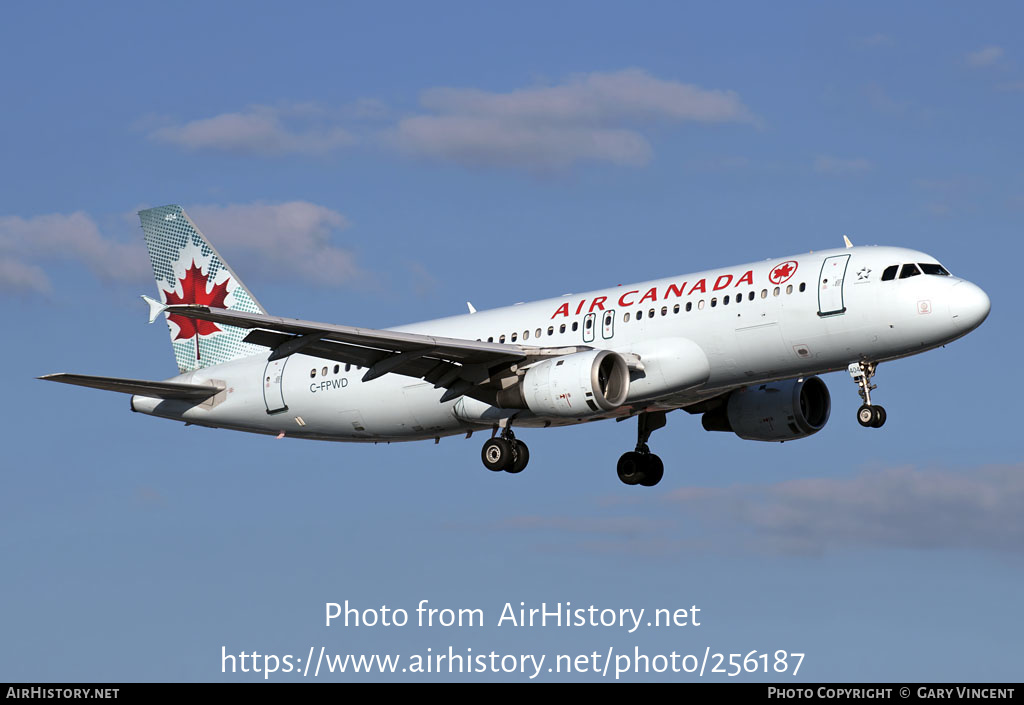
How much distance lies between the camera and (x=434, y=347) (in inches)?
1688

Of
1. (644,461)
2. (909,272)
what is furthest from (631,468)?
(909,272)

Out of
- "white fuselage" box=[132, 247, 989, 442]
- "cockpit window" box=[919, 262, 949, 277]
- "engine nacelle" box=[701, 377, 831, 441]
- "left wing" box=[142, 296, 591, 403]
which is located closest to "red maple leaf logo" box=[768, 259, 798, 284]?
"white fuselage" box=[132, 247, 989, 442]

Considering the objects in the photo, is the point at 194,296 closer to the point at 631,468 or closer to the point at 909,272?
the point at 631,468

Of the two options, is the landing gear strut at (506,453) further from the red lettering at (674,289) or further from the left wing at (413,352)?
the red lettering at (674,289)

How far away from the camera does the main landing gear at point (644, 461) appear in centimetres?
5000

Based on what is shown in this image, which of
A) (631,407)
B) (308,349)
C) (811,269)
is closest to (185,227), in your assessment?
(308,349)

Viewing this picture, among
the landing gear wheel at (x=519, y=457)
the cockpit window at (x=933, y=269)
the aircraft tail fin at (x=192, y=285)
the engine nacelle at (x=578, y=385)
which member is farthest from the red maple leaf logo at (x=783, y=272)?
the aircraft tail fin at (x=192, y=285)

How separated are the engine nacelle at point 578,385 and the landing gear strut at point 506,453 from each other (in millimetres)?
2638

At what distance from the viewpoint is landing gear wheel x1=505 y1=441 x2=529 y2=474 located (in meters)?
45.7

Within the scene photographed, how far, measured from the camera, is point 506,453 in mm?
45500

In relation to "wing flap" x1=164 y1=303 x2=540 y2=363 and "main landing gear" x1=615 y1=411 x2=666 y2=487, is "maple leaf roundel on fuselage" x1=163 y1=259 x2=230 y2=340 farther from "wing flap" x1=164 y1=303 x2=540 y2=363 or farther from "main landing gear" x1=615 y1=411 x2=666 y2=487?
"main landing gear" x1=615 y1=411 x2=666 y2=487

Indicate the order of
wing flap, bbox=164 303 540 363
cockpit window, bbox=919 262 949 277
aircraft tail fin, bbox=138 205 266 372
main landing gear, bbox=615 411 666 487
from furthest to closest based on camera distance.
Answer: aircraft tail fin, bbox=138 205 266 372, main landing gear, bbox=615 411 666 487, cockpit window, bbox=919 262 949 277, wing flap, bbox=164 303 540 363

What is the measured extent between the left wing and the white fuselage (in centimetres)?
95
